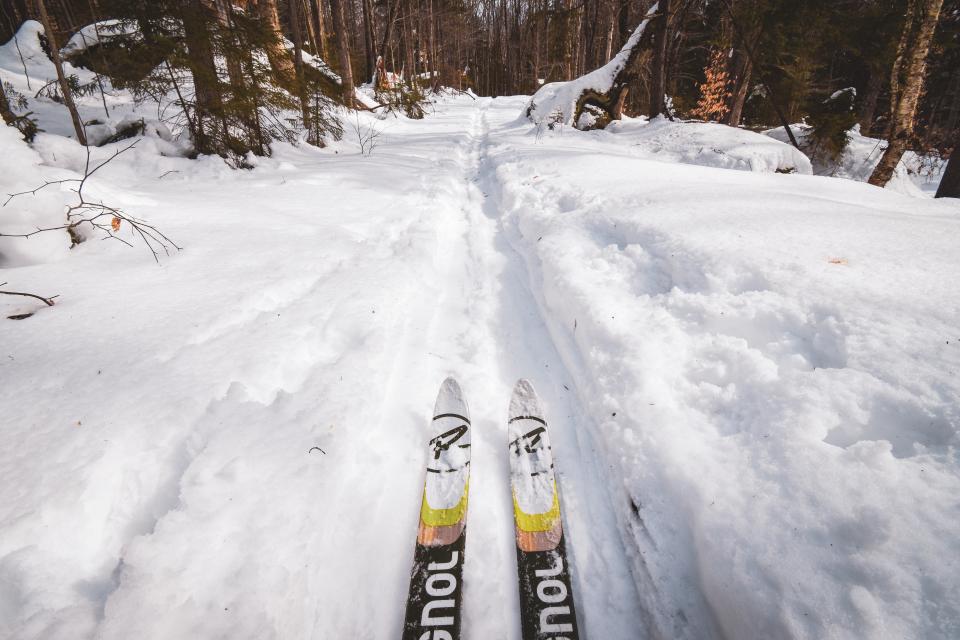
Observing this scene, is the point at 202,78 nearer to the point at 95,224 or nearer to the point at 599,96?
the point at 95,224

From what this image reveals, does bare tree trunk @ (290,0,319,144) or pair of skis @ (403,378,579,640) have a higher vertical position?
bare tree trunk @ (290,0,319,144)

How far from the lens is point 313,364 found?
2.11 m

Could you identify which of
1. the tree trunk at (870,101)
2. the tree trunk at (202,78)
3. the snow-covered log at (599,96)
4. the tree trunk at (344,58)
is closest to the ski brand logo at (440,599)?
the tree trunk at (202,78)

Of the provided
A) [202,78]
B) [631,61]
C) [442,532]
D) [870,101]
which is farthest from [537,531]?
[870,101]

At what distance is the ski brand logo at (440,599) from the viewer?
1278mm

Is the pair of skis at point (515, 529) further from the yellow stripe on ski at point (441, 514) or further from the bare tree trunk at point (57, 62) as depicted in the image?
the bare tree trunk at point (57, 62)

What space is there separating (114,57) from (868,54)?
16604mm

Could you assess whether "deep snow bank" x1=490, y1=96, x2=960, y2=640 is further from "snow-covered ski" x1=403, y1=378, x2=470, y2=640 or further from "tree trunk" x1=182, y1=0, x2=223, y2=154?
"tree trunk" x1=182, y1=0, x2=223, y2=154

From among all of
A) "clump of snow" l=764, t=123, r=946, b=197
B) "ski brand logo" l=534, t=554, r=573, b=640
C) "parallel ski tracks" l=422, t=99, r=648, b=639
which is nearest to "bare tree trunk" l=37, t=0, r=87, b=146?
"parallel ski tracks" l=422, t=99, r=648, b=639

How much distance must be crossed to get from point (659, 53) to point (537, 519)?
11450 mm

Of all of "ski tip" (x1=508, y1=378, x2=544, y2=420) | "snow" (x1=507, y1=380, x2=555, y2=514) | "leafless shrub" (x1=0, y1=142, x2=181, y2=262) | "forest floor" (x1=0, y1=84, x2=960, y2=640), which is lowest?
"snow" (x1=507, y1=380, x2=555, y2=514)

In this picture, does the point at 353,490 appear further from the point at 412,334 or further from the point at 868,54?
the point at 868,54

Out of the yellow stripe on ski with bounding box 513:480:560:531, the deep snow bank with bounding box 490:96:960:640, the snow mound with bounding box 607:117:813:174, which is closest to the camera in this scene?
the deep snow bank with bounding box 490:96:960:640

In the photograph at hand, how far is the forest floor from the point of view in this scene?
3.63 ft
